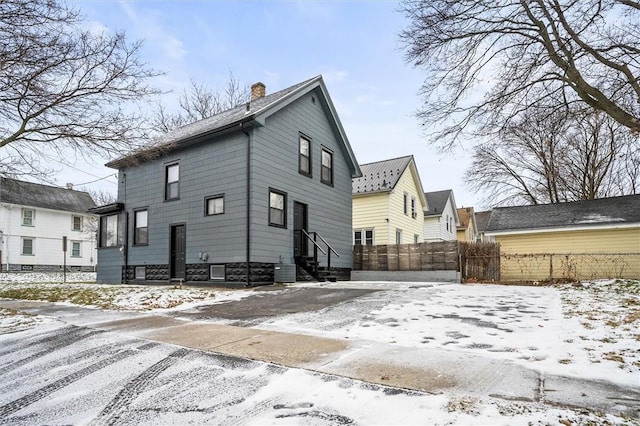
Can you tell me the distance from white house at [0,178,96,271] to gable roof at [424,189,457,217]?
1128 inches

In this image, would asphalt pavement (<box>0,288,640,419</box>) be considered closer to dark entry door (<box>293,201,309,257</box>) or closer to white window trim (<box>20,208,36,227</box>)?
dark entry door (<box>293,201,309,257</box>)

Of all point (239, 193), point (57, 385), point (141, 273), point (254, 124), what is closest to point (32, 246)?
point (141, 273)

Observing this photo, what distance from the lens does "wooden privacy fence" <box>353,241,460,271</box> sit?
15.3 metres

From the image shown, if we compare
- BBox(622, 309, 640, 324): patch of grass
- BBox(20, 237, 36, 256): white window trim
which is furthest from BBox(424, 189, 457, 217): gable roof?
BBox(20, 237, 36, 256): white window trim

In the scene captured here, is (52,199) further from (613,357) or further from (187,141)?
(613,357)

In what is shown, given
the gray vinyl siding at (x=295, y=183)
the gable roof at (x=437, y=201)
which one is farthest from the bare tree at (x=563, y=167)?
the gray vinyl siding at (x=295, y=183)

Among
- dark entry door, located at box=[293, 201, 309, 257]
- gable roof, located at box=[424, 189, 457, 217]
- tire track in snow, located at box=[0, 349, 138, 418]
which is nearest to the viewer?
tire track in snow, located at box=[0, 349, 138, 418]

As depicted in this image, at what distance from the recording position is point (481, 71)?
30.6 feet

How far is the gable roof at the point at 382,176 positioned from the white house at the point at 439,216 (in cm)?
665

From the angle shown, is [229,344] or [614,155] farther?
[614,155]

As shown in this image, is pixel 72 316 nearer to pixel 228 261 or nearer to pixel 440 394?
pixel 228 261

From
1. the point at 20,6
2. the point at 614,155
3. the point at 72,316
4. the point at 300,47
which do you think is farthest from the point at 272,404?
the point at 614,155

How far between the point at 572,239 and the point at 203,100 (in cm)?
2560

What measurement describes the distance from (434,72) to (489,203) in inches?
932
